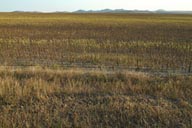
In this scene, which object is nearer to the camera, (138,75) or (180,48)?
(138,75)

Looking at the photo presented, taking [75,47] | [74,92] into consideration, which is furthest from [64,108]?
[75,47]

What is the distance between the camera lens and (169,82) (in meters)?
8.93

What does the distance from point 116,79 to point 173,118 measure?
322 cm

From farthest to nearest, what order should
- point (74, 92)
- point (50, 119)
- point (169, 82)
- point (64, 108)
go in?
point (169, 82), point (74, 92), point (64, 108), point (50, 119)

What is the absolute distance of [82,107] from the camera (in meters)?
7.05

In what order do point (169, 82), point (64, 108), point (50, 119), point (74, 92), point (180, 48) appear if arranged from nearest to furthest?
point (50, 119), point (64, 108), point (74, 92), point (169, 82), point (180, 48)

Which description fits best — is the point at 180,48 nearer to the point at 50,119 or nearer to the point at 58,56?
the point at 58,56

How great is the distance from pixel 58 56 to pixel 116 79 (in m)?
6.48

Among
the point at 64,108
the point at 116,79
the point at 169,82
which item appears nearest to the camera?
the point at 64,108

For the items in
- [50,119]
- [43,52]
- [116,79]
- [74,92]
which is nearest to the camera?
[50,119]

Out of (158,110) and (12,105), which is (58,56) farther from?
(158,110)

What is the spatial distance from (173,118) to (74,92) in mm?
2693

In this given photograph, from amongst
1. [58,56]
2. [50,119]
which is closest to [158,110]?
[50,119]

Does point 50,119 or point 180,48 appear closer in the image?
point 50,119
